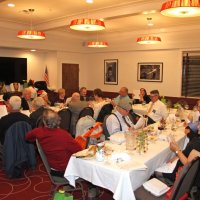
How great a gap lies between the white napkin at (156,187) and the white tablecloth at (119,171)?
4.1 inches

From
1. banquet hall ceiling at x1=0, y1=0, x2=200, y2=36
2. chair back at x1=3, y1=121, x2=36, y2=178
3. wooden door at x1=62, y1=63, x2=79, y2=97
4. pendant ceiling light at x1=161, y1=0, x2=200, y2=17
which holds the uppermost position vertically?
banquet hall ceiling at x1=0, y1=0, x2=200, y2=36

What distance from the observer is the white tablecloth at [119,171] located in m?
2.45

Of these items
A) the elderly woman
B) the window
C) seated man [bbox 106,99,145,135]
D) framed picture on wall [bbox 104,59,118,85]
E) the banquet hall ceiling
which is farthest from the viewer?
framed picture on wall [bbox 104,59,118,85]

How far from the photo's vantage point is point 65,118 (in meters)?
5.56

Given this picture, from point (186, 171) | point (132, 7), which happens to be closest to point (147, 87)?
point (132, 7)

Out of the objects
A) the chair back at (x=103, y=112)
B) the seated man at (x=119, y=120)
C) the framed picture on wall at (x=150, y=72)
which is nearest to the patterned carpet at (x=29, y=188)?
the seated man at (x=119, y=120)

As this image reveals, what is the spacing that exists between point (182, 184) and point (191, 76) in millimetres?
7406

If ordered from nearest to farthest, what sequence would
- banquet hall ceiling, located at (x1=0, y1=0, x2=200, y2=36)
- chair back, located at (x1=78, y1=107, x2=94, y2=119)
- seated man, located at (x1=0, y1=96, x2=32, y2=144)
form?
1. seated man, located at (x1=0, y1=96, x2=32, y2=144)
2. chair back, located at (x1=78, y1=107, x2=94, y2=119)
3. banquet hall ceiling, located at (x1=0, y1=0, x2=200, y2=36)

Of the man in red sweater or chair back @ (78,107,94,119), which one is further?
chair back @ (78,107,94,119)

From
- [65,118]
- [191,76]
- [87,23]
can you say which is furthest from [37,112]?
[191,76]

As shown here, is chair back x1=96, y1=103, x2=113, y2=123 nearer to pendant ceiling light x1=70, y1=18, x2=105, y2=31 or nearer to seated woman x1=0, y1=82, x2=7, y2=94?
pendant ceiling light x1=70, y1=18, x2=105, y2=31

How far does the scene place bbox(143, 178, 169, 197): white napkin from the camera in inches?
99.7

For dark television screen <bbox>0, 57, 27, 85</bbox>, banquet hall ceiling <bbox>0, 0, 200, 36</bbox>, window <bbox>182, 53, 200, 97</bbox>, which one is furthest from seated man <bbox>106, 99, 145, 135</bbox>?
dark television screen <bbox>0, 57, 27, 85</bbox>

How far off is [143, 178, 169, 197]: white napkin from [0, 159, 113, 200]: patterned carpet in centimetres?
106
